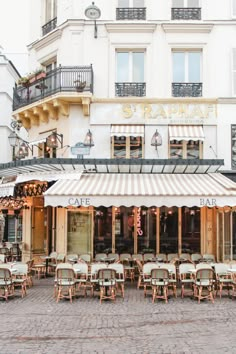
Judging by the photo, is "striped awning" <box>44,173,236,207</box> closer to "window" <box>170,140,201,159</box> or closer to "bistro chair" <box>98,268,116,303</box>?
"bistro chair" <box>98,268,116,303</box>

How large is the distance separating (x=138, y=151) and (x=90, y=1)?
6946 millimetres

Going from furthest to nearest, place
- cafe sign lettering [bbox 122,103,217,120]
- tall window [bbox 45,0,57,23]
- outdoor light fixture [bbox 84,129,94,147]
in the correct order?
tall window [bbox 45,0,57,23]
cafe sign lettering [bbox 122,103,217,120]
outdoor light fixture [bbox 84,129,94,147]

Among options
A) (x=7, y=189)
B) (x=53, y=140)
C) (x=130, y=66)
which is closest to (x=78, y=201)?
(x=53, y=140)

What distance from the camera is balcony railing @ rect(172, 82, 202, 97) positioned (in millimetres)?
21250

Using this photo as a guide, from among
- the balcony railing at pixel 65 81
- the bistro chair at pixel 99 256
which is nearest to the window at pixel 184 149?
the balcony railing at pixel 65 81

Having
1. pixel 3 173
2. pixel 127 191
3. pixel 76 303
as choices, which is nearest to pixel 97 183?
pixel 127 191

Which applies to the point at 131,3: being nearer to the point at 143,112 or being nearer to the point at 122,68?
the point at 122,68

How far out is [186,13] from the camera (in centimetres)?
2161

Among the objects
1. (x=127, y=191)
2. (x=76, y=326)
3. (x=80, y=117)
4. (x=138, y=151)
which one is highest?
(x=80, y=117)

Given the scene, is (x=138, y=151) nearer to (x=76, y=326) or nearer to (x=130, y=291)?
(x=130, y=291)

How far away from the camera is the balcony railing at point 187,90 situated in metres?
21.2

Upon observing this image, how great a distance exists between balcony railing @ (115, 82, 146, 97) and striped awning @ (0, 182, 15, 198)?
591cm

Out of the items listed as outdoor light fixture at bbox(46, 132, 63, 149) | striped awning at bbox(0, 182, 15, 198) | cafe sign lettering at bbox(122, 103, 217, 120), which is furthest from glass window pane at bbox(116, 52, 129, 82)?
striped awning at bbox(0, 182, 15, 198)

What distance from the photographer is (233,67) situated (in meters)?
21.3
